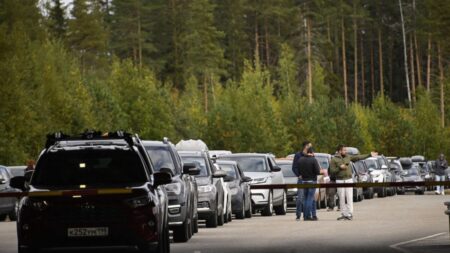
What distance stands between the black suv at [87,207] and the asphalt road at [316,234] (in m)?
→ 4.43

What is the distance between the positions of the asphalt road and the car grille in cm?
477

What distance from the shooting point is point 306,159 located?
3841cm

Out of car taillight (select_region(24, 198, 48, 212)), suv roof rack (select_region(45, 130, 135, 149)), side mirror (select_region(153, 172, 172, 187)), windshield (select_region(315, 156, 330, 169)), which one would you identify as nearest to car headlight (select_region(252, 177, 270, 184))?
windshield (select_region(315, 156, 330, 169))

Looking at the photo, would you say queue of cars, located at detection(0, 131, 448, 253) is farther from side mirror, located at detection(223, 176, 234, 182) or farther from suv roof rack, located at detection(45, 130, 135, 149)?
side mirror, located at detection(223, 176, 234, 182)

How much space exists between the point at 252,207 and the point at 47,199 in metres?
24.0

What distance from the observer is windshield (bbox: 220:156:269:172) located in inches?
1761

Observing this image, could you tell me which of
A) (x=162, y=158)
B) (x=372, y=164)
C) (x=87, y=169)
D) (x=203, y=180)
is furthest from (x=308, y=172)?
(x=372, y=164)

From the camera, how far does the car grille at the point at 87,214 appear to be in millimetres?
19156

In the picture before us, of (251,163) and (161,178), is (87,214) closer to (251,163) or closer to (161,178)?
(161,178)

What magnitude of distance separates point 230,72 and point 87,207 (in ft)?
456

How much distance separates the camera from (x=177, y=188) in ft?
90.1

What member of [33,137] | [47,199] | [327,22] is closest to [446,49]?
[327,22]

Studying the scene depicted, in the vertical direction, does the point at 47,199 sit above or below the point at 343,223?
above

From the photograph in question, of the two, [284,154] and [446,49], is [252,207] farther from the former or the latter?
[446,49]
